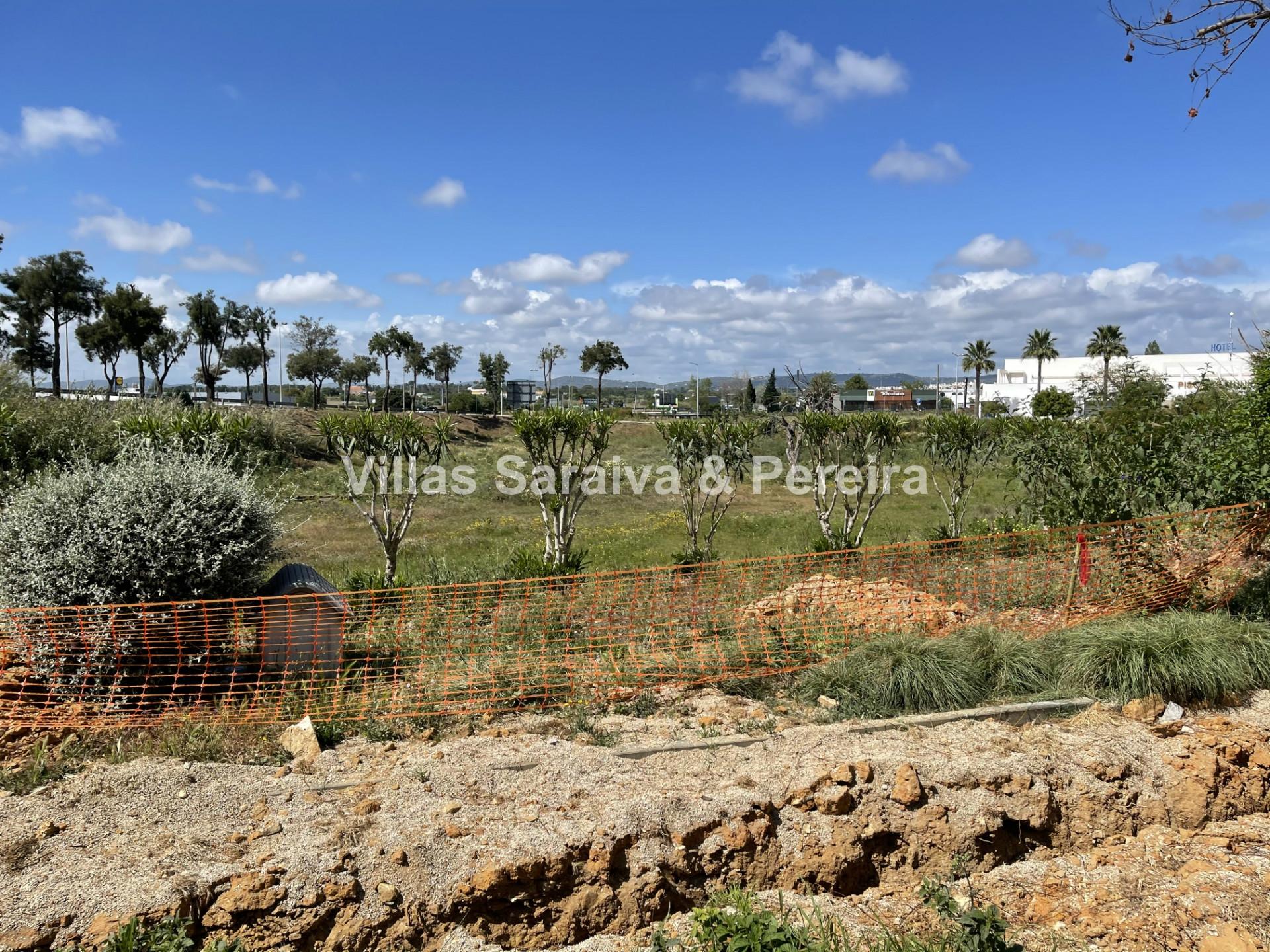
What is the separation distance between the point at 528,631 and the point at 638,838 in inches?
132

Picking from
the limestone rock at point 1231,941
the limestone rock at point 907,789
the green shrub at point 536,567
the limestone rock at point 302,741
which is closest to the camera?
the limestone rock at point 1231,941

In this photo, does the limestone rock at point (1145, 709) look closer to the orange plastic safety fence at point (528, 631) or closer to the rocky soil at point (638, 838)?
the rocky soil at point (638, 838)

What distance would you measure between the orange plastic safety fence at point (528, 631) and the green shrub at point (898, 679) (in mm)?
434

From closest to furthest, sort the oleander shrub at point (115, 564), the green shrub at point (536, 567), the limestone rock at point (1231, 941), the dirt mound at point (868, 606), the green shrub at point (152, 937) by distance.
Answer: the green shrub at point (152, 937) < the limestone rock at point (1231, 941) < the oleander shrub at point (115, 564) < the dirt mound at point (868, 606) < the green shrub at point (536, 567)

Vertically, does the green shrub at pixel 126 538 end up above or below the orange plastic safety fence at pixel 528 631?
above

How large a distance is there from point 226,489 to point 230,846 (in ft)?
9.80

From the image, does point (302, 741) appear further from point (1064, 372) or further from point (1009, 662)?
point (1064, 372)

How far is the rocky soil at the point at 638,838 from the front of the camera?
3184mm

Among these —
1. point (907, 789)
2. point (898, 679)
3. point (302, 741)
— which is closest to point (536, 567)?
point (302, 741)

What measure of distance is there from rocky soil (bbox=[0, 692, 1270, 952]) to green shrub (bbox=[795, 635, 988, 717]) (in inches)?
17.8

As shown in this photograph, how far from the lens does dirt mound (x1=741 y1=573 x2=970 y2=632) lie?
6340mm

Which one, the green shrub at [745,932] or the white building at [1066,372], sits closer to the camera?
the green shrub at [745,932]

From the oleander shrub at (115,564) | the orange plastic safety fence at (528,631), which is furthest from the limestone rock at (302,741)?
the oleander shrub at (115,564)

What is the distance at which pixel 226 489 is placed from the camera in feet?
18.6
